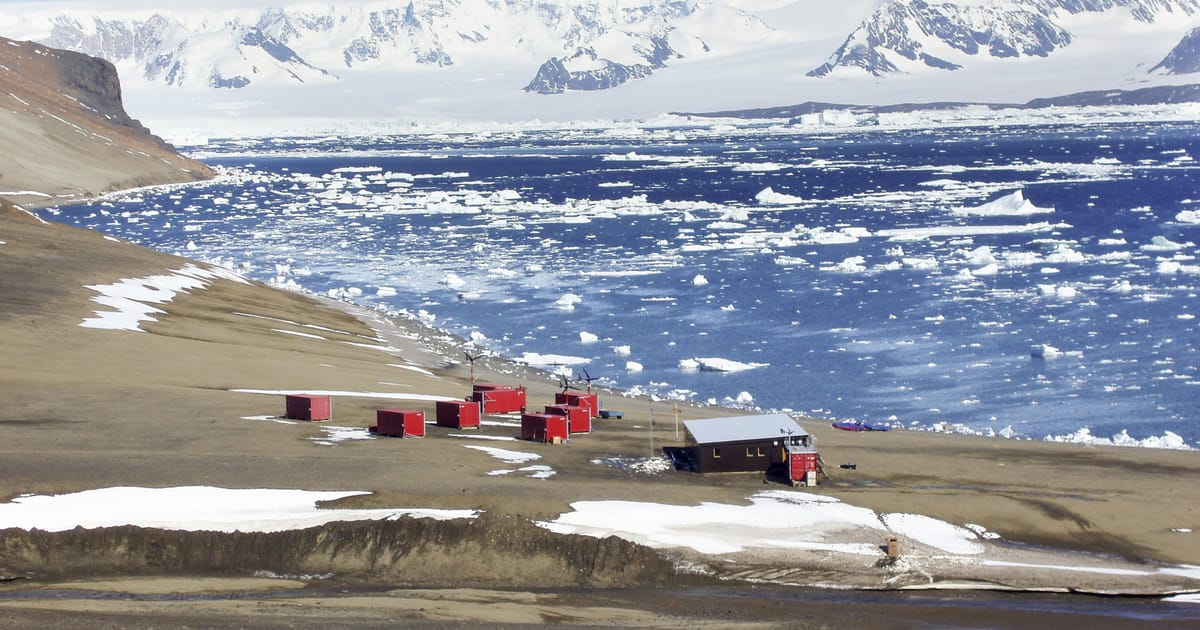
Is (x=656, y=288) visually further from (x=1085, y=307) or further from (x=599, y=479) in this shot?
(x=599, y=479)

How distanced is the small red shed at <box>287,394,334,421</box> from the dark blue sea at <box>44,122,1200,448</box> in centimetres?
1341

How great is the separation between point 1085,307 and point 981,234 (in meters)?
27.7

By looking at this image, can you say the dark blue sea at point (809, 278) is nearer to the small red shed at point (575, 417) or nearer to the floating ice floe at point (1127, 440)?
the floating ice floe at point (1127, 440)

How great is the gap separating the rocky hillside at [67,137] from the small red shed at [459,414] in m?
89.2

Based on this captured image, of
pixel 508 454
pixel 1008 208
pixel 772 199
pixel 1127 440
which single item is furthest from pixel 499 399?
pixel 772 199

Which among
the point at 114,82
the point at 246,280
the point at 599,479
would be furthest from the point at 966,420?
the point at 114,82

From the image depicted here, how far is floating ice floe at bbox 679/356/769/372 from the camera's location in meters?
47.2

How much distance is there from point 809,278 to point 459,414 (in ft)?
116

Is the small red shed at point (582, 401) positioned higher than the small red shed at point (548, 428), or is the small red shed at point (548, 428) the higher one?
the small red shed at point (582, 401)

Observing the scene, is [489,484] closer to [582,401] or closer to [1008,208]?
[582,401]

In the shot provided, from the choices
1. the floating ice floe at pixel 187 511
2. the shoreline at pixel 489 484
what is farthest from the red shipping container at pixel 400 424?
the floating ice floe at pixel 187 511

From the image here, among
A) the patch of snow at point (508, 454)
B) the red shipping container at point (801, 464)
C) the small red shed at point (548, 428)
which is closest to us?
the red shipping container at point (801, 464)

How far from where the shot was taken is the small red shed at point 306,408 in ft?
112

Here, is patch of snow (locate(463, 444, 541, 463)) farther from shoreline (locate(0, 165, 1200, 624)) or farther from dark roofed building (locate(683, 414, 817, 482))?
dark roofed building (locate(683, 414, 817, 482))
